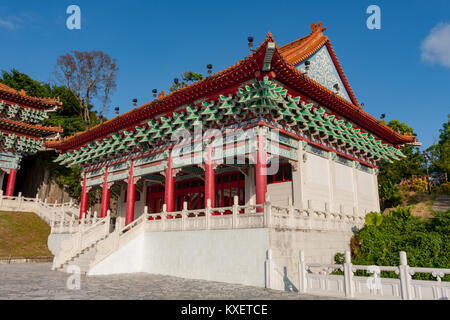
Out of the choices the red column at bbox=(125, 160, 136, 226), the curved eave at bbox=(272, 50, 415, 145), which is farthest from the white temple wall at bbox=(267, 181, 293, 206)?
the red column at bbox=(125, 160, 136, 226)

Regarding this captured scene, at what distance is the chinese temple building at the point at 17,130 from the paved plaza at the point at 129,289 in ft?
69.3

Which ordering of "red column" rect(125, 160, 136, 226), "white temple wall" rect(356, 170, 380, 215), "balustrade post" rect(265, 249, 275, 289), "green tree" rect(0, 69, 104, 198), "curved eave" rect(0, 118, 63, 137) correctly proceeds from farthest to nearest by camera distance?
"green tree" rect(0, 69, 104, 198)
"curved eave" rect(0, 118, 63, 137)
"red column" rect(125, 160, 136, 226)
"white temple wall" rect(356, 170, 380, 215)
"balustrade post" rect(265, 249, 275, 289)

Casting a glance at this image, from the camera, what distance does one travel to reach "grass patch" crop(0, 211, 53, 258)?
1880 centimetres

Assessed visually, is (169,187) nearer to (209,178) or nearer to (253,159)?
(209,178)

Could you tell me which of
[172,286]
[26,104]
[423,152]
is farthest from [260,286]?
[423,152]

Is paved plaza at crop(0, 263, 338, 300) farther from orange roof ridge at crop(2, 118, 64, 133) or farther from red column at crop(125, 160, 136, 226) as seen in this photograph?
orange roof ridge at crop(2, 118, 64, 133)

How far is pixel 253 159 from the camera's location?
1292 cm

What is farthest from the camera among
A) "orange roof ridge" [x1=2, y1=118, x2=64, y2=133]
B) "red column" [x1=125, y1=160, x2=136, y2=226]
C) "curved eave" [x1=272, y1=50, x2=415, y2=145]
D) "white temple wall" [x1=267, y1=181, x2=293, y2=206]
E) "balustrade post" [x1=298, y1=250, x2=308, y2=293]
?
"orange roof ridge" [x1=2, y1=118, x2=64, y2=133]

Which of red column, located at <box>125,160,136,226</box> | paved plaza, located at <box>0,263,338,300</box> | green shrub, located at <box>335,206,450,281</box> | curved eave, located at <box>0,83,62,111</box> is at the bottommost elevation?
paved plaza, located at <box>0,263,338,300</box>

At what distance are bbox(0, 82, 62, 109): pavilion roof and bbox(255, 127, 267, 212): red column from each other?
Answer: 89.2 feet

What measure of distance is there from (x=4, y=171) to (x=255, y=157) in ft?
88.3

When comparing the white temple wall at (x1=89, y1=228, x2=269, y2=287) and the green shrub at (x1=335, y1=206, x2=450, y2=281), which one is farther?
the green shrub at (x1=335, y1=206, x2=450, y2=281)

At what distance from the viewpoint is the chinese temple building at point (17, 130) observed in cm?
2924

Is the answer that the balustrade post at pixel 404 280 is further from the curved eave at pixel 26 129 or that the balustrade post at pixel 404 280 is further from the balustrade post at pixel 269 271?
the curved eave at pixel 26 129
